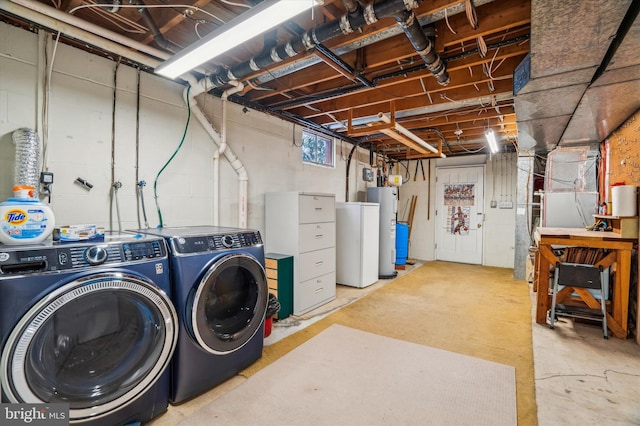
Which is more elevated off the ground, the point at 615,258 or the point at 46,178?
the point at 46,178

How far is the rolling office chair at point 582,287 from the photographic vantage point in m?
2.72

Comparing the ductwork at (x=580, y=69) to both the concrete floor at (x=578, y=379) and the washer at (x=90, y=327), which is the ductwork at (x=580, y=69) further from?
the washer at (x=90, y=327)

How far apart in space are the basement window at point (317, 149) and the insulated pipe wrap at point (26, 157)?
310 cm

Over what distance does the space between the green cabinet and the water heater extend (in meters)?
2.27

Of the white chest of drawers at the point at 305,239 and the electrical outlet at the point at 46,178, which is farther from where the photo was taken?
the white chest of drawers at the point at 305,239

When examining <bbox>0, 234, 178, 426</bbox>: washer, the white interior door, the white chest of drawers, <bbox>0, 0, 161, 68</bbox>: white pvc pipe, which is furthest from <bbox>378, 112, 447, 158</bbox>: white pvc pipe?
<bbox>0, 234, 178, 426</bbox>: washer

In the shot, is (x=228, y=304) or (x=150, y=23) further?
(x=228, y=304)

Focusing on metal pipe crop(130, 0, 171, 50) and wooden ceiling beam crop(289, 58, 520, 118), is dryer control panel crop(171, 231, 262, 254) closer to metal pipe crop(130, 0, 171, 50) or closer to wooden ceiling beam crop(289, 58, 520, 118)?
metal pipe crop(130, 0, 171, 50)

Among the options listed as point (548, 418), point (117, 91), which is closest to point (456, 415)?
point (548, 418)

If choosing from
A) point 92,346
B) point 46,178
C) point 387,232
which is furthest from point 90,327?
point 387,232

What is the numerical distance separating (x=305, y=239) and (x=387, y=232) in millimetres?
2149

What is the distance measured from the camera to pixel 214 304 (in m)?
2.11

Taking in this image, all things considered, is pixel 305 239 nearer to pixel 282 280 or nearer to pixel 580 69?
pixel 282 280

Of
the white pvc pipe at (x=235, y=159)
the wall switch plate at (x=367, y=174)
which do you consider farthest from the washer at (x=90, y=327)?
the wall switch plate at (x=367, y=174)
